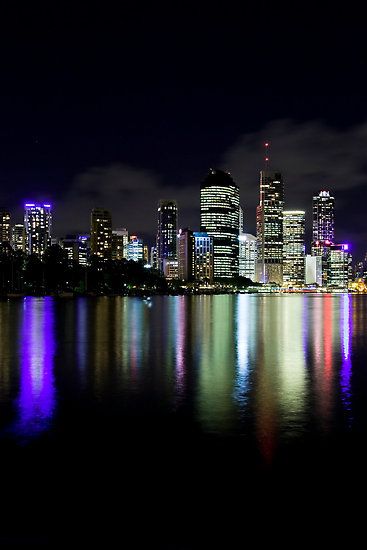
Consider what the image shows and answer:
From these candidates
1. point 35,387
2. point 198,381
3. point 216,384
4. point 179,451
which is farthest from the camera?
point 198,381

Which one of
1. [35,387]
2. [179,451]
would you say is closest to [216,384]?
[35,387]

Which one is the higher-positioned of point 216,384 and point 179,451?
point 216,384

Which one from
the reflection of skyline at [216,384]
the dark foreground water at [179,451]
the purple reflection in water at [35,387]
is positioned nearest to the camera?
the dark foreground water at [179,451]

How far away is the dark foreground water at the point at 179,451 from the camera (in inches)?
364

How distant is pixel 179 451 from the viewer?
12.8 metres

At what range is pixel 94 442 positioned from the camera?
13.6m

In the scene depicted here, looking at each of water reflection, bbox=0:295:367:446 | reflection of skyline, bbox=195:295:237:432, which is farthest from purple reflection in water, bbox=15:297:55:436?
reflection of skyline, bbox=195:295:237:432

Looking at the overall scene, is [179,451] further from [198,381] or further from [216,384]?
[198,381]

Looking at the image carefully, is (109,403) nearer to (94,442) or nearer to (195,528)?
(94,442)

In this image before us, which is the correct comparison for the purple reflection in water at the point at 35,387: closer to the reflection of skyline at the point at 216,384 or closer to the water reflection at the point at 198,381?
the water reflection at the point at 198,381

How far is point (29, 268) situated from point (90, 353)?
157829 millimetres

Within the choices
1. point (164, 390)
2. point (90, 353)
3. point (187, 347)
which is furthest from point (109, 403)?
point (187, 347)

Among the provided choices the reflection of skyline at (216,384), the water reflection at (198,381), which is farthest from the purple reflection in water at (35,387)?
the reflection of skyline at (216,384)

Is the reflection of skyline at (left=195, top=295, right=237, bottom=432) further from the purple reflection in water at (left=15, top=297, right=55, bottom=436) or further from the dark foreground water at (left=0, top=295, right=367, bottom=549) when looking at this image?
the purple reflection in water at (left=15, top=297, right=55, bottom=436)
